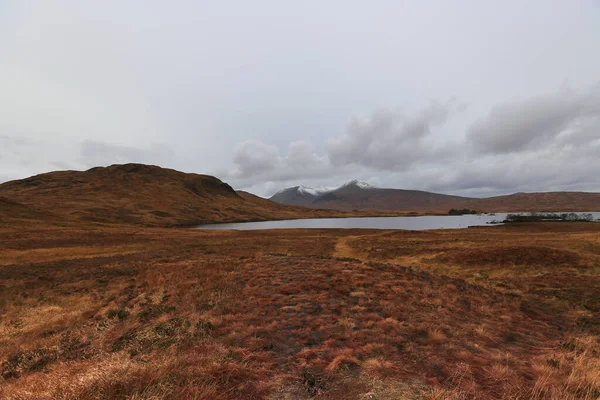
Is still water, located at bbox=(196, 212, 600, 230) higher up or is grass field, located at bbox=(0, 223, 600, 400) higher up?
grass field, located at bbox=(0, 223, 600, 400)

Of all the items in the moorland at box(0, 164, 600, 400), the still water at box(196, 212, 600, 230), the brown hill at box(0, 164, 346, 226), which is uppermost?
the brown hill at box(0, 164, 346, 226)

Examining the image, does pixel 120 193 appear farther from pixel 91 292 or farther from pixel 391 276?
pixel 391 276

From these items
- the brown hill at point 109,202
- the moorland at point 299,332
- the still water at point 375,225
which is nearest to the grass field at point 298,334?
the moorland at point 299,332

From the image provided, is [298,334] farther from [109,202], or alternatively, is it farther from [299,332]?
[109,202]

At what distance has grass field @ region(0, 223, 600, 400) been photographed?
5754mm

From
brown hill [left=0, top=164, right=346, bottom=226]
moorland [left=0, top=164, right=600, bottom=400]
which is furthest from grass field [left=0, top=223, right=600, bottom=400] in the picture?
brown hill [left=0, top=164, right=346, bottom=226]

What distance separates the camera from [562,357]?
26.0 ft

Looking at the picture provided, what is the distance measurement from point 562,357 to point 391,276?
32.7ft

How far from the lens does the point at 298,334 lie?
941 cm

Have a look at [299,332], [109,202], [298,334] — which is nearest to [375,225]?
[299,332]

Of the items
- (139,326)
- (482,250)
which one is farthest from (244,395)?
(482,250)

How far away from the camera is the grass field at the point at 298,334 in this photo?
227 inches

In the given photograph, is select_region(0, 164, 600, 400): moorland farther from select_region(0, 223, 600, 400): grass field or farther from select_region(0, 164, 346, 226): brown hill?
select_region(0, 164, 346, 226): brown hill

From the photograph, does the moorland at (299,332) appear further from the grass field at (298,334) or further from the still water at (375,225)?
the still water at (375,225)
